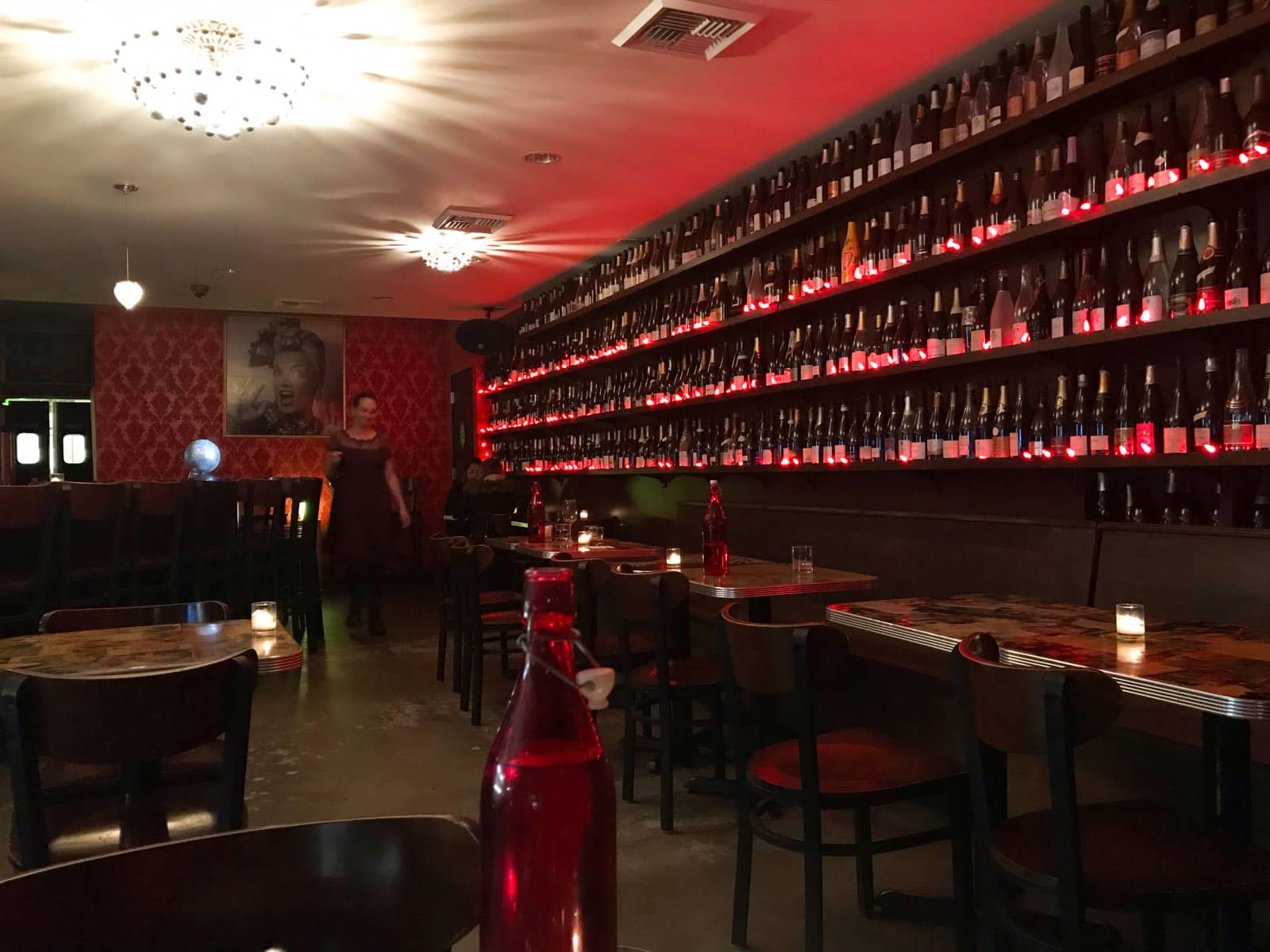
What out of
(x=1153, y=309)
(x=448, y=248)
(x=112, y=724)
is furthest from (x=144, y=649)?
(x=448, y=248)

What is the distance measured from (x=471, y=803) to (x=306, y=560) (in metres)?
3.61

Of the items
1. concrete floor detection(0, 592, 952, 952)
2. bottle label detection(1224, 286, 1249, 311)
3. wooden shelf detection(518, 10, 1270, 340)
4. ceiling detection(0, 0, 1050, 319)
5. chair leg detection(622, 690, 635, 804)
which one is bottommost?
concrete floor detection(0, 592, 952, 952)

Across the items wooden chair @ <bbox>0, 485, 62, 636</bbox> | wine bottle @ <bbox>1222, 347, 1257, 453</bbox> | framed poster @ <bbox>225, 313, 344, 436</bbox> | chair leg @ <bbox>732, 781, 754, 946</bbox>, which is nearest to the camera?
chair leg @ <bbox>732, 781, 754, 946</bbox>

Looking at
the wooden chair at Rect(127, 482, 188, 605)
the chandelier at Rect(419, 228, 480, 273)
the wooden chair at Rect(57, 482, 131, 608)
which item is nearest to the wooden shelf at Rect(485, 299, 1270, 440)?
the chandelier at Rect(419, 228, 480, 273)

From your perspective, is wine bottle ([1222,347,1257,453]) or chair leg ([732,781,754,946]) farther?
wine bottle ([1222,347,1257,453])

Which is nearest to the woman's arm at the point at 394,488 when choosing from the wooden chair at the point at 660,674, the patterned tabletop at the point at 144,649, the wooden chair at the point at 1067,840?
the wooden chair at the point at 660,674

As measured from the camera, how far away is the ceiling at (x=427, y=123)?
3.63 metres

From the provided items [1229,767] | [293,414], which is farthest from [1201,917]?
[293,414]

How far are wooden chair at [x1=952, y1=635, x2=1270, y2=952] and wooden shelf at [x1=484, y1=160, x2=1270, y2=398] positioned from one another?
191 centimetres

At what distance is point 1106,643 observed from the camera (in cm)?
213

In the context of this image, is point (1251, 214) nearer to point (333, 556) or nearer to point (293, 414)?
point (333, 556)

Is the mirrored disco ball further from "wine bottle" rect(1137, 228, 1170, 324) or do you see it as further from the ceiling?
"wine bottle" rect(1137, 228, 1170, 324)

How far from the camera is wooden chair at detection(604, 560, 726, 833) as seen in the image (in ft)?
10.5

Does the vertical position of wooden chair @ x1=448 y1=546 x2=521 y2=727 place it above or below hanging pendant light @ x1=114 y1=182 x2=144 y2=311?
below
